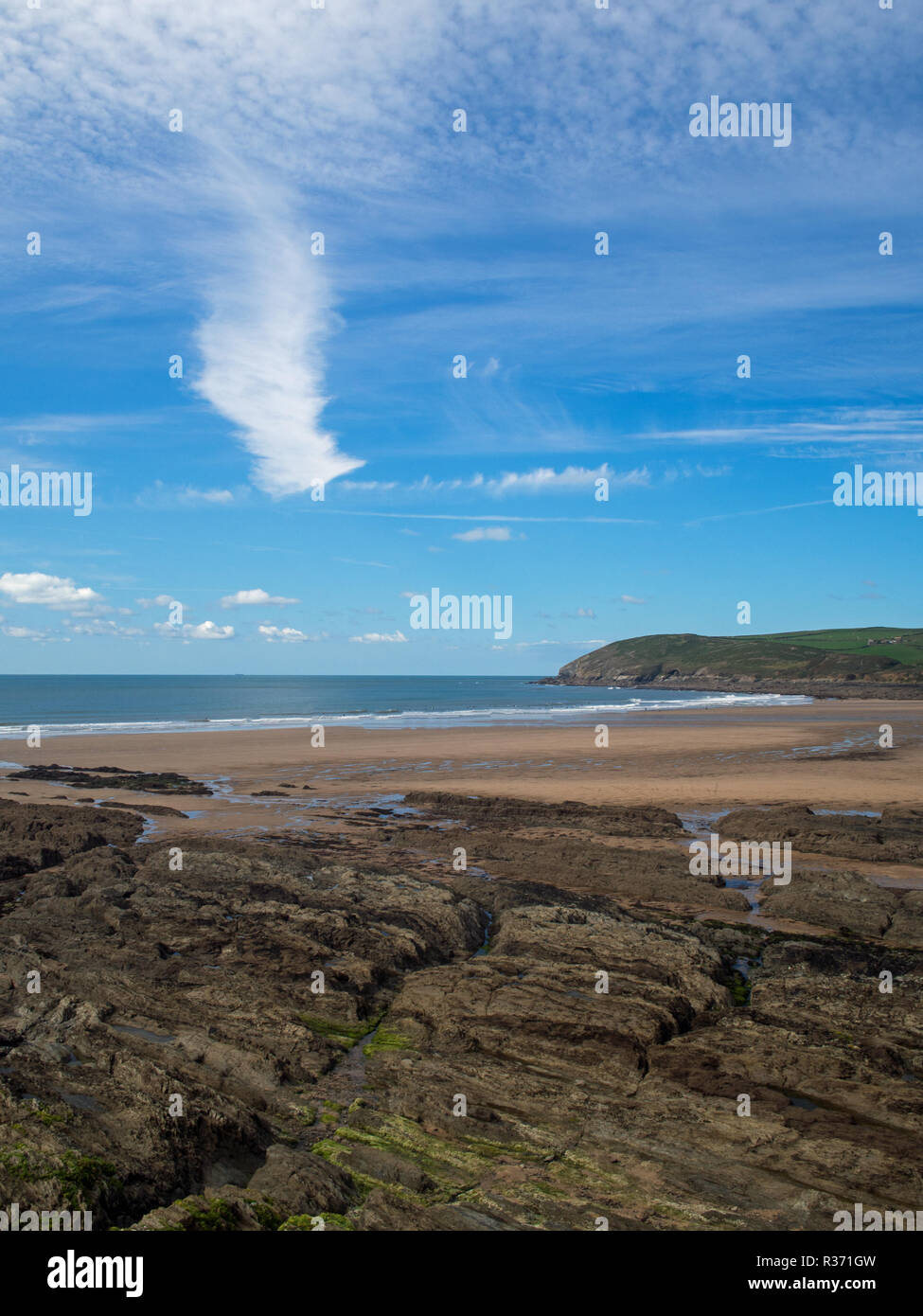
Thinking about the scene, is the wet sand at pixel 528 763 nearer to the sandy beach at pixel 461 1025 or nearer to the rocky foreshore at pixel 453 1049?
the sandy beach at pixel 461 1025

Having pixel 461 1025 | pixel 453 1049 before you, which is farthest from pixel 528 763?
pixel 453 1049

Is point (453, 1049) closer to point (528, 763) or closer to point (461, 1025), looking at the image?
point (461, 1025)

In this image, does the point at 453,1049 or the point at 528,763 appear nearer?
the point at 453,1049

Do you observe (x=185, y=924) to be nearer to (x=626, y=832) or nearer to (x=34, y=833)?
(x=34, y=833)

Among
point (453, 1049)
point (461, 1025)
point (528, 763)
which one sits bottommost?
point (453, 1049)

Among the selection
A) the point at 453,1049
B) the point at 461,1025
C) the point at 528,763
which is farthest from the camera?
the point at 528,763

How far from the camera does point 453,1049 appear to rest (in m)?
10.5

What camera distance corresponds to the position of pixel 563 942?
13898 millimetres

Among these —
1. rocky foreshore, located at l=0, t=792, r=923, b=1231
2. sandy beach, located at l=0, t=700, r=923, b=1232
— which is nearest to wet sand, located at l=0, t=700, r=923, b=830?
sandy beach, located at l=0, t=700, r=923, b=1232

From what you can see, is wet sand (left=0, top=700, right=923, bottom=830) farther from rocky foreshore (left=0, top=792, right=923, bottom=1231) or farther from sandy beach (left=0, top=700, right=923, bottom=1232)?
A: rocky foreshore (left=0, top=792, right=923, bottom=1231)

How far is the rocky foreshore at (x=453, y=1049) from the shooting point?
24.3ft

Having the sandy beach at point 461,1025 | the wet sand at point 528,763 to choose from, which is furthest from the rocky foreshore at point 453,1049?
the wet sand at point 528,763
